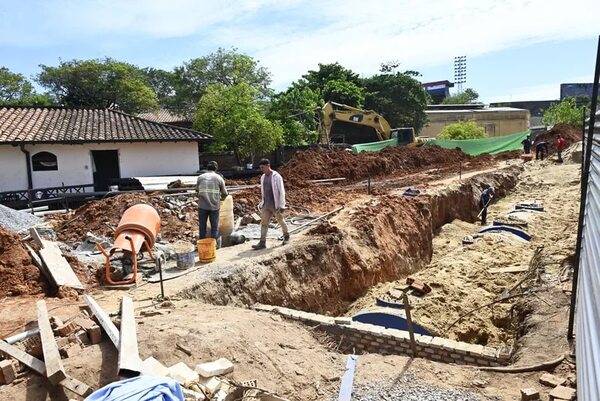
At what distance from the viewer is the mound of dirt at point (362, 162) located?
20766 mm

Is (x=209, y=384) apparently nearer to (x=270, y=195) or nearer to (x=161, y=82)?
(x=270, y=195)

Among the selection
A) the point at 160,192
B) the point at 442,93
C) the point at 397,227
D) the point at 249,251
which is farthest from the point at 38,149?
the point at 442,93

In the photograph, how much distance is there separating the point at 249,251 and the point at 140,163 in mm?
11875

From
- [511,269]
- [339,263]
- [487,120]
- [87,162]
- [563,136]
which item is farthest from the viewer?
[487,120]

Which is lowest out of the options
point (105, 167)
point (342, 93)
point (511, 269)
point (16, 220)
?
point (511, 269)

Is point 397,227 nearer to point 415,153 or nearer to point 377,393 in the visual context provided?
point 377,393

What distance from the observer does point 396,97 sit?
1516 inches

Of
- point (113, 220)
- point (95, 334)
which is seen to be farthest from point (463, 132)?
point (95, 334)

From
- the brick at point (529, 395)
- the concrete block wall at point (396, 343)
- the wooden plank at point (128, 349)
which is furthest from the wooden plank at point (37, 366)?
the brick at point (529, 395)

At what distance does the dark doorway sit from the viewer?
18.4 meters

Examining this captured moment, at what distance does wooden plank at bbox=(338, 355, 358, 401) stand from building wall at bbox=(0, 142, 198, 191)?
51.8ft

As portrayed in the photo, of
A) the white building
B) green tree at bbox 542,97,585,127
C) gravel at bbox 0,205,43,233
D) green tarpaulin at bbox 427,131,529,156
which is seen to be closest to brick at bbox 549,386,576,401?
gravel at bbox 0,205,43,233

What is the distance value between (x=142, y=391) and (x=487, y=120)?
51.0 meters

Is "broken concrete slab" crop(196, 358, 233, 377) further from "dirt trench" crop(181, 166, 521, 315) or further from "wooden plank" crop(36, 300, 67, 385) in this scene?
"dirt trench" crop(181, 166, 521, 315)
